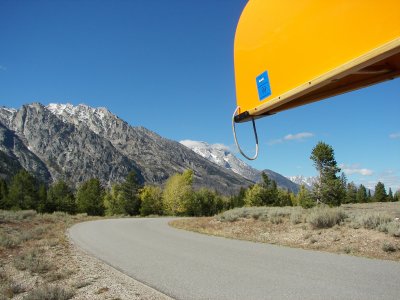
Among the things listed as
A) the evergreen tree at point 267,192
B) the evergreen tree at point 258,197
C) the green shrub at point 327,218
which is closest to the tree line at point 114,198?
the evergreen tree at point 258,197

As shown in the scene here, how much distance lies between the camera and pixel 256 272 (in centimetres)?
882

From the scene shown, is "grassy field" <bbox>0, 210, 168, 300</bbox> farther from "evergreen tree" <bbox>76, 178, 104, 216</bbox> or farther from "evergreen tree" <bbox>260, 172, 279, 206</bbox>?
"evergreen tree" <bbox>76, 178, 104, 216</bbox>

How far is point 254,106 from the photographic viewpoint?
2.72m

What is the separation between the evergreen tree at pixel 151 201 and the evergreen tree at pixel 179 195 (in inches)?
89.7

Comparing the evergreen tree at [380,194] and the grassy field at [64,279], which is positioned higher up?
the evergreen tree at [380,194]

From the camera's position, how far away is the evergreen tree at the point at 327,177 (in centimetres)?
3825

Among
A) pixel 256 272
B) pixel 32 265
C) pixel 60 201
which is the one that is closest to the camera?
pixel 256 272

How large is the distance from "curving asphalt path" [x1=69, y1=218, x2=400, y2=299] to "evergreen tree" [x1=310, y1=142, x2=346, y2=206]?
2731cm

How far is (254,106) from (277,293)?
5.30 metres

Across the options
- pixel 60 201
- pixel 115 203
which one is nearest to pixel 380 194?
pixel 115 203

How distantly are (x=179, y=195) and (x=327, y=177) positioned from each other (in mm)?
31393

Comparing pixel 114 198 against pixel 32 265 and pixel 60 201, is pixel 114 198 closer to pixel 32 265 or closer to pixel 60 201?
pixel 60 201

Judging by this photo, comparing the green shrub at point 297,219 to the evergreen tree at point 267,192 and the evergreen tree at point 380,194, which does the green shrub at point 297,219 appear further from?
the evergreen tree at point 380,194

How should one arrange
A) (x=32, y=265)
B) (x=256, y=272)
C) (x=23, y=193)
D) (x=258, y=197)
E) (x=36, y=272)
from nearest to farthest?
(x=256, y=272), (x=36, y=272), (x=32, y=265), (x=258, y=197), (x=23, y=193)
